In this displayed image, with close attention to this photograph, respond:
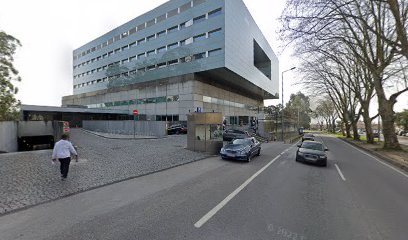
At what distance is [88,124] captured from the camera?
116ft

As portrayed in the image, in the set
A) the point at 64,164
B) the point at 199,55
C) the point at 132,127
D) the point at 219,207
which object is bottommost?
the point at 219,207

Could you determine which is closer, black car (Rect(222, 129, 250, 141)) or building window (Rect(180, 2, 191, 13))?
black car (Rect(222, 129, 250, 141))

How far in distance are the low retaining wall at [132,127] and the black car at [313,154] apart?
16327 millimetres

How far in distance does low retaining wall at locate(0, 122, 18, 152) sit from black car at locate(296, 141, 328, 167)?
22.9 m

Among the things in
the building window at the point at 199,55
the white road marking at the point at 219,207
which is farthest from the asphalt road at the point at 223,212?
the building window at the point at 199,55

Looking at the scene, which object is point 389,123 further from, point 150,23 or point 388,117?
point 150,23

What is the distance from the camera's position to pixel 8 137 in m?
17.0

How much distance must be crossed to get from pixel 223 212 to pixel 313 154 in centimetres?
843

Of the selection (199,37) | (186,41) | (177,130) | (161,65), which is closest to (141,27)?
(161,65)

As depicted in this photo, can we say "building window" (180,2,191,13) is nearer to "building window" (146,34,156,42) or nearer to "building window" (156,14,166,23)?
"building window" (156,14,166,23)

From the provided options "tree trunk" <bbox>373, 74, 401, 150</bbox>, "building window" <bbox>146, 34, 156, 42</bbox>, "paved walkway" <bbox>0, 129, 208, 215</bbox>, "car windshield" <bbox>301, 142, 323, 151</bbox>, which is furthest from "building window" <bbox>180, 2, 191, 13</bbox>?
"car windshield" <bbox>301, 142, 323, 151</bbox>

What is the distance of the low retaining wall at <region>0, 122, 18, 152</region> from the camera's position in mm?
16062

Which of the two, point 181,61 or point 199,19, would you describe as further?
point 181,61

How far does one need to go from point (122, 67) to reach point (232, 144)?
41363 millimetres
